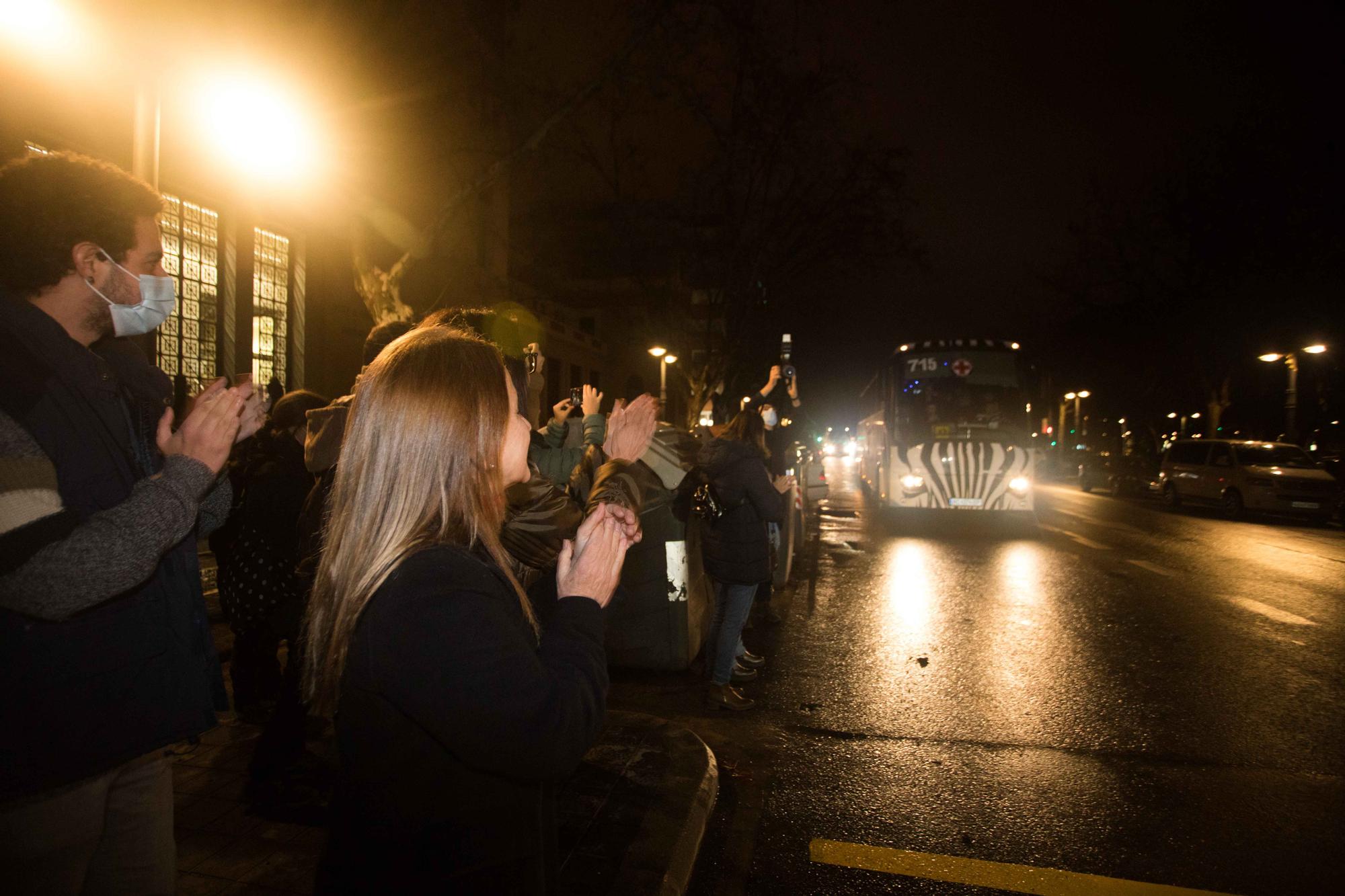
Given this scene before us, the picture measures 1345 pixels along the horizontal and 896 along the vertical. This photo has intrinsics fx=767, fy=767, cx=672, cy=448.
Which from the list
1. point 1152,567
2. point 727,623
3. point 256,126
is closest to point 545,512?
point 727,623

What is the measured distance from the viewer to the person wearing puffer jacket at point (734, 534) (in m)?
4.93

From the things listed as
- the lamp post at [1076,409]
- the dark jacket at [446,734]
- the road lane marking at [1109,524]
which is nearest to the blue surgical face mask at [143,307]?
the dark jacket at [446,734]

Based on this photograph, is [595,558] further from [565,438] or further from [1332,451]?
[1332,451]

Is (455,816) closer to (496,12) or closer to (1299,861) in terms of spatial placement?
(1299,861)

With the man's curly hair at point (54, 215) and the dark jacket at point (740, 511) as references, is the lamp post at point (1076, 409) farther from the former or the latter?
the man's curly hair at point (54, 215)

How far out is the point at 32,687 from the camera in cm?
151

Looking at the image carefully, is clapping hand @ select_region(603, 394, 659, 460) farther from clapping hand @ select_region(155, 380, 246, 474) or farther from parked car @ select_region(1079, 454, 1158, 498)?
parked car @ select_region(1079, 454, 1158, 498)

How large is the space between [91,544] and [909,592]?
862 cm

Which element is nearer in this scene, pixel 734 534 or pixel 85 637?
pixel 85 637

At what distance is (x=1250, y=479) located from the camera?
1812 centimetres

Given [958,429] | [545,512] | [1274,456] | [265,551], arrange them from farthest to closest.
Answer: [1274,456], [958,429], [265,551], [545,512]

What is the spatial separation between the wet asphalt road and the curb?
15cm

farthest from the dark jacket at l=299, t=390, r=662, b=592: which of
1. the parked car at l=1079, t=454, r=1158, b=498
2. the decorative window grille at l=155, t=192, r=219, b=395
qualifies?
the parked car at l=1079, t=454, r=1158, b=498

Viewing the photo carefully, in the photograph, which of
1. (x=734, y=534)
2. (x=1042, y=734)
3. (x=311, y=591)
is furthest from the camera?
(x=734, y=534)
